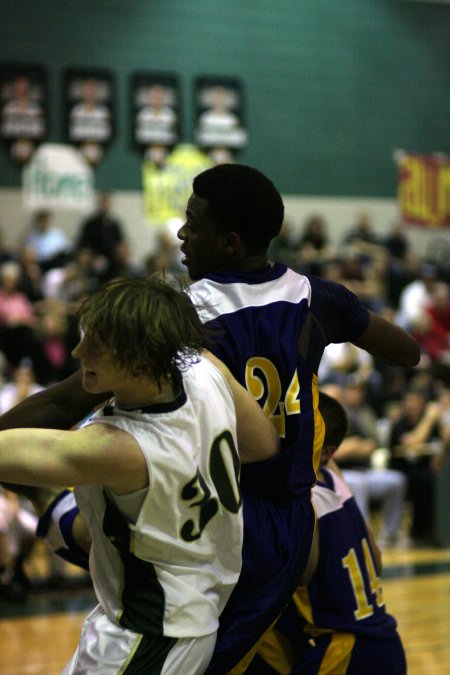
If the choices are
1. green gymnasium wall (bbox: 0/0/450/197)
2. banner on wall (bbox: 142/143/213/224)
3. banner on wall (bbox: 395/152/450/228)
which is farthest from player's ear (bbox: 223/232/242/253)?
banner on wall (bbox: 395/152/450/228)

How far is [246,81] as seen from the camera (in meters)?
16.9

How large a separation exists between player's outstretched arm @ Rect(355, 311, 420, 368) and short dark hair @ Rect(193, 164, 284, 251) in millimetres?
463

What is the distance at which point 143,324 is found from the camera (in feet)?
6.66

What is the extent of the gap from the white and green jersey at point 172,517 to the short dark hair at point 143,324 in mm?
89

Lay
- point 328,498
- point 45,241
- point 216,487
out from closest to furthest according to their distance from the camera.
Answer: point 216,487
point 328,498
point 45,241

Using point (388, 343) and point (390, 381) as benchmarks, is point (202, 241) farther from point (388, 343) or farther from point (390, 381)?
point (390, 381)

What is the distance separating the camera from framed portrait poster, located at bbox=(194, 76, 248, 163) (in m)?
16.3

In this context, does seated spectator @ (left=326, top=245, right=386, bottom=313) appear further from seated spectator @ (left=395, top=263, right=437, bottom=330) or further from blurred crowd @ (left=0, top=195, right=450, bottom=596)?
seated spectator @ (left=395, top=263, right=437, bottom=330)

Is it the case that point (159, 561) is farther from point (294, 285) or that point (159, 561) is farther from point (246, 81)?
point (246, 81)

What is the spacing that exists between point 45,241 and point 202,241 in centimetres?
1192

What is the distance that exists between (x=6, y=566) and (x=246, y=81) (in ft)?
35.9

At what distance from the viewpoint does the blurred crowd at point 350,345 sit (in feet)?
32.7

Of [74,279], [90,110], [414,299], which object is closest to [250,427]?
[74,279]

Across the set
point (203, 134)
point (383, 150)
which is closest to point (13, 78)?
point (203, 134)
